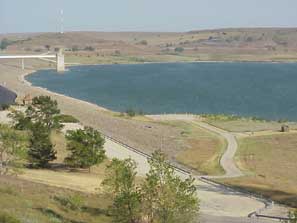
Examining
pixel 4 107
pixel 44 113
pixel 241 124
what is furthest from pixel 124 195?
pixel 241 124

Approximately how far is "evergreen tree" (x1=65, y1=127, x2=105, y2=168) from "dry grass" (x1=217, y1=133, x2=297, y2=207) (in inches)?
231

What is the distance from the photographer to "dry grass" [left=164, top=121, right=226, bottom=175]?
3400cm

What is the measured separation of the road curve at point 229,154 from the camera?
32375mm

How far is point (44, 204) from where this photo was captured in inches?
695

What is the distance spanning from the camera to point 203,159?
36.5m

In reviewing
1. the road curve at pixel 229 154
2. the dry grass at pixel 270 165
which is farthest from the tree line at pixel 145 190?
the road curve at pixel 229 154

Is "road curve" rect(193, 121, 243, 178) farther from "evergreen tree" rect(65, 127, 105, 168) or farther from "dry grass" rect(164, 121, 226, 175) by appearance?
"evergreen tree" rect(65, 127, 105, 168)

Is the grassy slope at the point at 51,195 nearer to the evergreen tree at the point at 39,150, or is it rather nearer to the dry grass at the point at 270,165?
the evergreen tree at the point at 39,150

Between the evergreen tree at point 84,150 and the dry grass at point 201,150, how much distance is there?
247 inches

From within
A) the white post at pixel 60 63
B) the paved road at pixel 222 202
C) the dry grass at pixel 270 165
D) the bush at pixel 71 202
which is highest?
the white post at pixel 60 63

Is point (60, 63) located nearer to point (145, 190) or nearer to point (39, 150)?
point (39, 150)

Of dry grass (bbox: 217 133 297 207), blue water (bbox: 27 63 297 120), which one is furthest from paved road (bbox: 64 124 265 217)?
blue water (bbox: 27 63 297 120)

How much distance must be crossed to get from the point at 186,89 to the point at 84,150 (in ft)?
206

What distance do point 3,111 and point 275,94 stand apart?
46.3m
